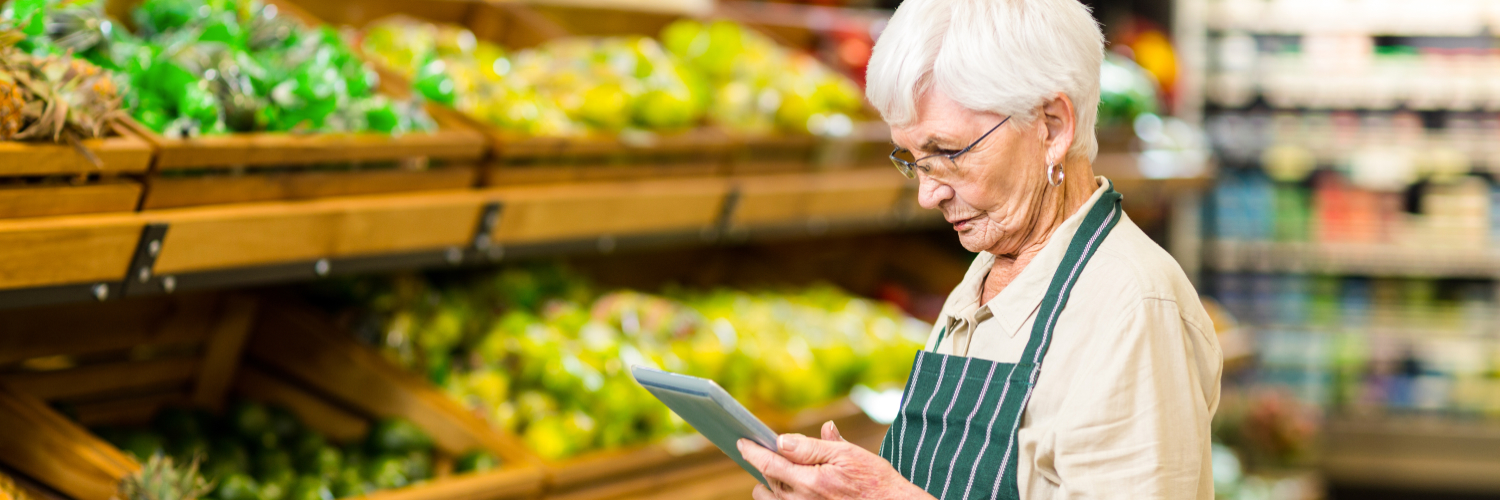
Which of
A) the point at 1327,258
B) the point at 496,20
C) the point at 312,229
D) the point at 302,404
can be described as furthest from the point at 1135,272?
the point at 1327,258

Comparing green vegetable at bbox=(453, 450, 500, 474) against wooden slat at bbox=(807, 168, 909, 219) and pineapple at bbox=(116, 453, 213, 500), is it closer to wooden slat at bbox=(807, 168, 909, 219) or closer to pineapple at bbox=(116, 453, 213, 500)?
pineapple at bbox=(116, 453, 213, 500)

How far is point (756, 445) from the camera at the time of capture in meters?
1.17

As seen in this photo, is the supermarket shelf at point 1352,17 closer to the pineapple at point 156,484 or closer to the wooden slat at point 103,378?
the wooden slat at point 103,378

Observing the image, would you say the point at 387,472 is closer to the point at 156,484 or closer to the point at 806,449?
the point at 156,484

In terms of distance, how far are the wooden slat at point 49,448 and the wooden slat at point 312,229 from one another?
0.85 feet

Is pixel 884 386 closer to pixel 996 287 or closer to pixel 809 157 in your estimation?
pixel 809 157

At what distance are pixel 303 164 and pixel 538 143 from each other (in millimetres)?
467

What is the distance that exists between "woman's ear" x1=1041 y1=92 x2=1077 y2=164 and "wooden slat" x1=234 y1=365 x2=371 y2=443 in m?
1.47

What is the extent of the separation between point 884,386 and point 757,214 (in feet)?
1.82

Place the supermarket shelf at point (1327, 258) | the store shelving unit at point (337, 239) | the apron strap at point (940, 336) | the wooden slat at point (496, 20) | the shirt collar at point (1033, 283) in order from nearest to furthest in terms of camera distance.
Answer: the shirt collar at point (1033, 283), the apron strap at point (940, 336), the store shelving unit at point (337, 239), the wooden slat at point (496, 20), the supermarket shelf at point (1327, 258)

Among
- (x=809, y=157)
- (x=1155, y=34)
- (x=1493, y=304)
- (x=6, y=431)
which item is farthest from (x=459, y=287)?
(x=1493, y=304)

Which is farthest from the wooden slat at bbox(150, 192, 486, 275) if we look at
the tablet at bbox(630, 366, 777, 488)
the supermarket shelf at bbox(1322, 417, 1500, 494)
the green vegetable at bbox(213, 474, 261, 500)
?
the supermarket shelf at bbox(1322, 417, 1500, 494)

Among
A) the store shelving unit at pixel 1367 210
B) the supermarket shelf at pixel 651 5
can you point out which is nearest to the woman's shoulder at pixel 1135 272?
the supermarket shelf at pixel 651 5

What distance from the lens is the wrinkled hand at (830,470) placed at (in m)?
1.13
